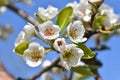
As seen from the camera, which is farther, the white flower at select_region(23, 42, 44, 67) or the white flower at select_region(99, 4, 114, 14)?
the white flower at select_region(99, 4, 114, 14)

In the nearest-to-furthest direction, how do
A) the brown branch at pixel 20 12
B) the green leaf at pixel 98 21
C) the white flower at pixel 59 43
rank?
1. the white flower at pixel 59 43
2. the green leaf at pixel 98 21
3. the brown branch at pixel 20 12

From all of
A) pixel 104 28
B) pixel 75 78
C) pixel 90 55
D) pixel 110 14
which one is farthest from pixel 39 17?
pixel 75 78

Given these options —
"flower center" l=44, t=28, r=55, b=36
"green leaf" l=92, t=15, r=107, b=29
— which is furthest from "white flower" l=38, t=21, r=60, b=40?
"green leaf" l=92, t=15, r=107, b=29

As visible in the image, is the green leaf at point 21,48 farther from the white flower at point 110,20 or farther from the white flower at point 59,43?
the white flower at point 110,20

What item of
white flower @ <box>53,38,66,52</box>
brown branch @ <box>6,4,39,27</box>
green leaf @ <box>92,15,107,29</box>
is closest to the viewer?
white flower @ <box>53,38,66,52</box>

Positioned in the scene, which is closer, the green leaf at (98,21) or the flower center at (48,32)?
the flower center at (48,32)

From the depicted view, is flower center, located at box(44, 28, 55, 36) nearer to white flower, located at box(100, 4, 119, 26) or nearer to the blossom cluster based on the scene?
the blossom cluster

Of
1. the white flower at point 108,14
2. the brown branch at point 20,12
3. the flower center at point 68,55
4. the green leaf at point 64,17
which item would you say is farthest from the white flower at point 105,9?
the brown branch at point 20,12
